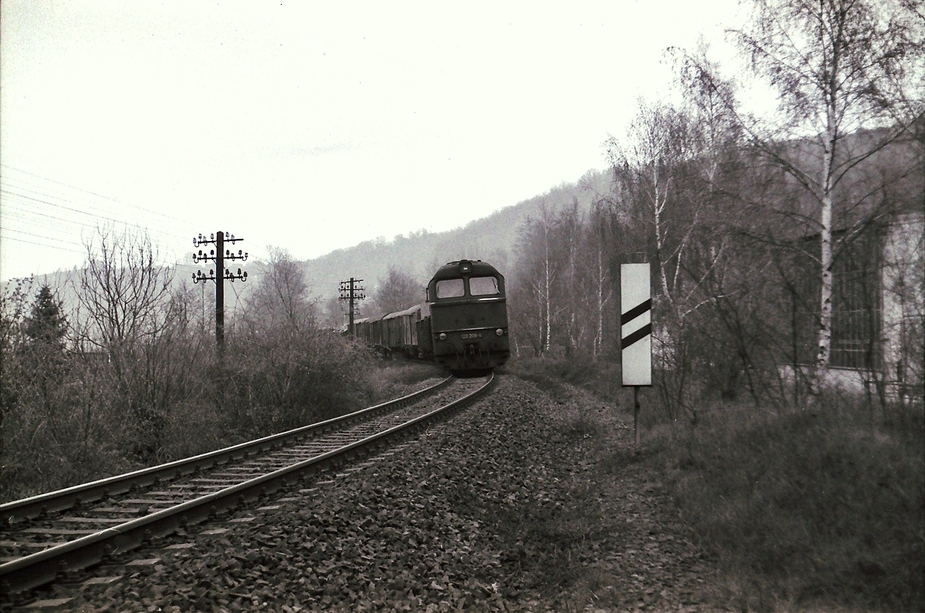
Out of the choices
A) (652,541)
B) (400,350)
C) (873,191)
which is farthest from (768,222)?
(400,350)

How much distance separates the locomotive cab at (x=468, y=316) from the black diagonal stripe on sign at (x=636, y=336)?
12.6 meters

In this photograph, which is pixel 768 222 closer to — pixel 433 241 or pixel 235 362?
pixel 235 362

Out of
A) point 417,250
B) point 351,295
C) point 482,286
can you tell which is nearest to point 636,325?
point 482,286

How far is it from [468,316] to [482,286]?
4.06 feet

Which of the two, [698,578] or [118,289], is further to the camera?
[118,289]

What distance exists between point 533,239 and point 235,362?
109 feet

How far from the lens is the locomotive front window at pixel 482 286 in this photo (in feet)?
70.6

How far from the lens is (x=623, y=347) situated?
8797 mm

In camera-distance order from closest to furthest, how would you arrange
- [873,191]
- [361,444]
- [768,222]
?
[873,191] < [768,222] < [361,444]

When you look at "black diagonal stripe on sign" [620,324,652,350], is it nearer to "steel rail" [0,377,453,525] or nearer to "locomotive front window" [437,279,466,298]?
"steel rail" [0,377,453,525]

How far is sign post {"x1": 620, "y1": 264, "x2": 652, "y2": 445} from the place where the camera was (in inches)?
343

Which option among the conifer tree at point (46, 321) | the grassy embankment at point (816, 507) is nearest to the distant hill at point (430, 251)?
the conifer tree at point (46, 321)

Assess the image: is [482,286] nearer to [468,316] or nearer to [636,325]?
[468,316]

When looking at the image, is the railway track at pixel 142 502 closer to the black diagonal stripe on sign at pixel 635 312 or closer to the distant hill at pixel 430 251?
the black diagonal stripe on sign at pixel 635 312
